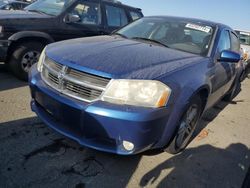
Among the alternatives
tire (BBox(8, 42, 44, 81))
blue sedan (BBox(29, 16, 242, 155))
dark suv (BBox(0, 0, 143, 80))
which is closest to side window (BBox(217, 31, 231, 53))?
blue sedan (BBox(29, 16, 242, 155))

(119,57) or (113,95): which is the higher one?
(119,57)

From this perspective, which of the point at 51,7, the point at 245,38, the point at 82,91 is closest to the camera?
the point at 82,91

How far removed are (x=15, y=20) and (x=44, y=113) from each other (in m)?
2.60

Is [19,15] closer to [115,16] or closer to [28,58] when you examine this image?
[28,58]

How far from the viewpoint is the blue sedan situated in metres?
2.54

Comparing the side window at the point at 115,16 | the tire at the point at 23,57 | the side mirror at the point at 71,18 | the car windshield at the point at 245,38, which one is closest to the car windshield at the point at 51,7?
the side mirror at the point at 71,18

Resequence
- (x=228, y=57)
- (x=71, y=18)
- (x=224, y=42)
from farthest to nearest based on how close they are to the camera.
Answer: (x=71, y=18), (x=224, y=42), (x=228, y=57)

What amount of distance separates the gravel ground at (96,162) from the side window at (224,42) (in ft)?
4.34

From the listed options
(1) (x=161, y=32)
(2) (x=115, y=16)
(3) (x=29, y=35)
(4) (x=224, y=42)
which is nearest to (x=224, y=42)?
(4) (x=224, y=42)

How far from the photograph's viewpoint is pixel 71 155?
3.08 metres

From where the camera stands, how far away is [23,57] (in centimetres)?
518

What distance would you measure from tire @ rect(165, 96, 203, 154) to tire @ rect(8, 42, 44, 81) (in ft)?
10.7

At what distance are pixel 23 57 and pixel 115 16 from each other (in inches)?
98.1

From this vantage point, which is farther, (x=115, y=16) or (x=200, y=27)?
(x=115, y=16)
